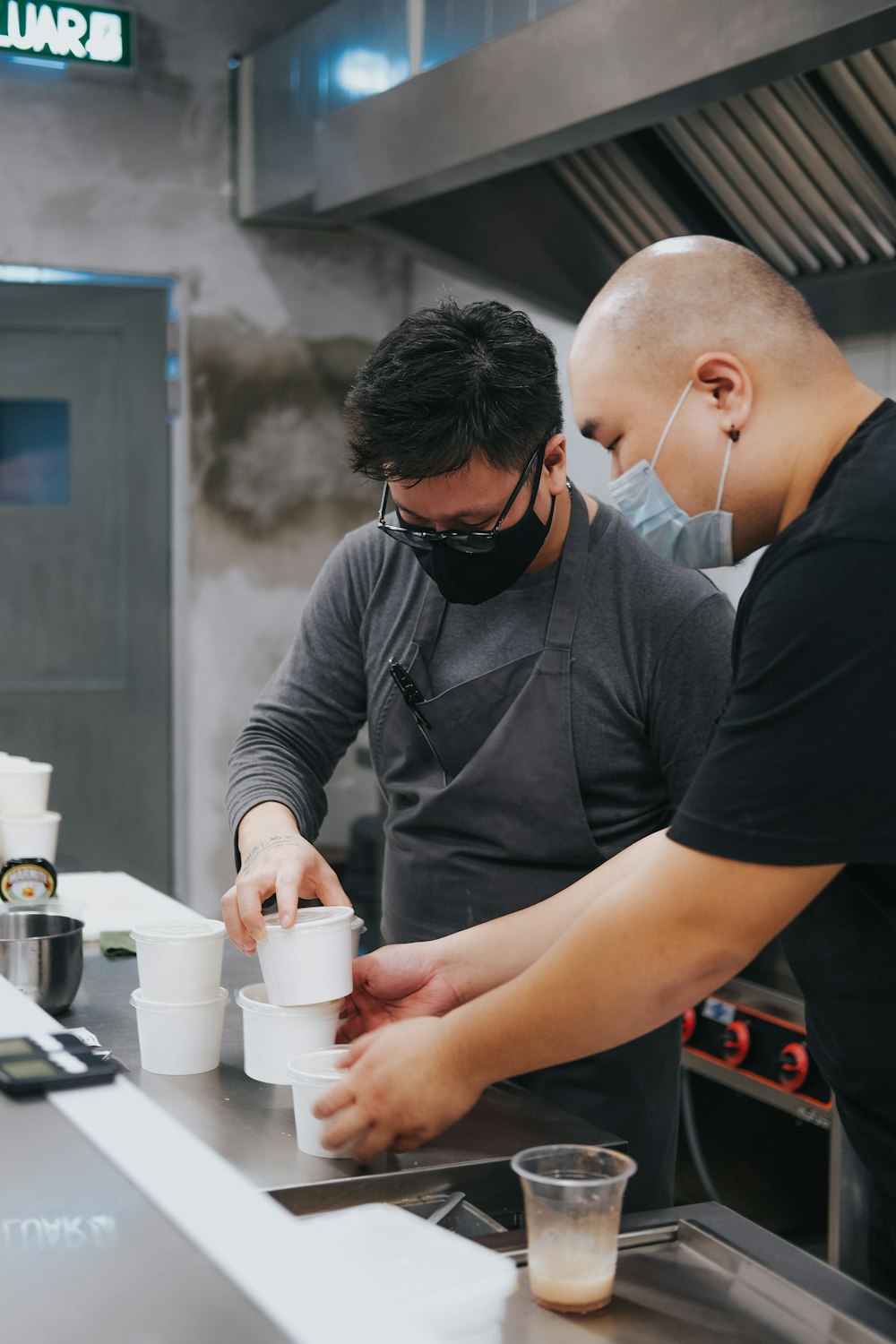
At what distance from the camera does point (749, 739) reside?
1078 millimetres

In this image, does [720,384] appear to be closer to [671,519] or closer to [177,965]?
[671,519]

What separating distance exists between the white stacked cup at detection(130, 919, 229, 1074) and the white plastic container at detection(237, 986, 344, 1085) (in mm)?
48

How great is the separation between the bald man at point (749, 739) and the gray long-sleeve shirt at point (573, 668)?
1.24 ft

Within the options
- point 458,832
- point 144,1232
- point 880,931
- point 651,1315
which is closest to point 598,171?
point 458,832

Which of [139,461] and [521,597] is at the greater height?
[139,461]

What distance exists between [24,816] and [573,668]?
1.17 m

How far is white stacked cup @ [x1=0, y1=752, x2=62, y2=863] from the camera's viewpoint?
96.7 inches

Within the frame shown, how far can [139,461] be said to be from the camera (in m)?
4.50

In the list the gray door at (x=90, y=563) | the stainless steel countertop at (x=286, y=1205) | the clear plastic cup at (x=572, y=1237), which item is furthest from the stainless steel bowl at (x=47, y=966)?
the gray door at (x=90, y=563)

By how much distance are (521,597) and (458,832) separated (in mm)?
328

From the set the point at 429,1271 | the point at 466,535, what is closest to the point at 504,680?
the point at 466,535

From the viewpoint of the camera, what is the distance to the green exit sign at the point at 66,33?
4016 millimetres

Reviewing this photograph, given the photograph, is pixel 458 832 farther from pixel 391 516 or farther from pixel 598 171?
pixel 598 171

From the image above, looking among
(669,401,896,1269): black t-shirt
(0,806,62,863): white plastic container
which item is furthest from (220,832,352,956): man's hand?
(0,806,62,863): white plastic container
